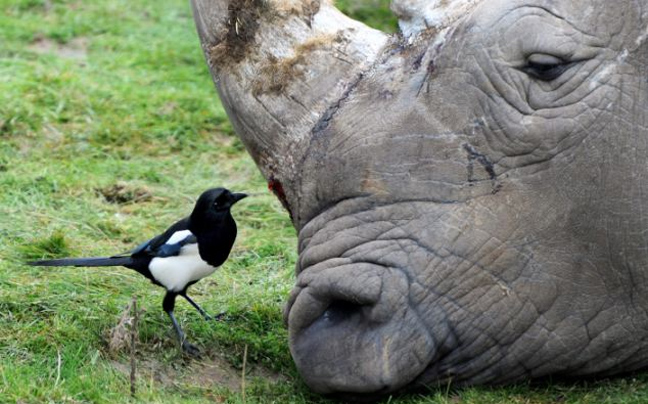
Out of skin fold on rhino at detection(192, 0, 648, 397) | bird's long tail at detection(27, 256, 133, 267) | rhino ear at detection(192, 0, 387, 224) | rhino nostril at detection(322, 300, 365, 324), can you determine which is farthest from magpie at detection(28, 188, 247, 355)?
rhino nostril at detection(322, 300, 365, 324)

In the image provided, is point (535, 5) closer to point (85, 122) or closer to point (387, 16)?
point (85, 122)

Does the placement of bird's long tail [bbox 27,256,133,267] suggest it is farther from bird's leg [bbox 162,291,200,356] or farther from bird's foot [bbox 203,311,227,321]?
bird's foot [bbox 203,311,227,321]

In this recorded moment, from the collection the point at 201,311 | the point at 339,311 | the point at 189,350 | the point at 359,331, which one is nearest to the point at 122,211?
the point at 201,311

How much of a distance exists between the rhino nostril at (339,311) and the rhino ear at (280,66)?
0.41 meters

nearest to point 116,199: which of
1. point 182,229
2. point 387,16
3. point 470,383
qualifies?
point 182,229

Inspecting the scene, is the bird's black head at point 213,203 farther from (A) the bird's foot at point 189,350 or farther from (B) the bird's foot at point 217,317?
(A) the bird's foot at point 189,350

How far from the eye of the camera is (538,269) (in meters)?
4.07

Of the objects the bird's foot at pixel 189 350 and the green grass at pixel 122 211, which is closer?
the green grass at pixel 122 211

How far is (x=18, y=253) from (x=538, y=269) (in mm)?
2622

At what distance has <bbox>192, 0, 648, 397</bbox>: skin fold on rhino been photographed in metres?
4.04

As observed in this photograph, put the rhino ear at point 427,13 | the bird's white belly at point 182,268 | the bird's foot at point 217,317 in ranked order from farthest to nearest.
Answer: the bird's foot at point 217,317
the bird's white belly at point 182,268
the rhino ear at point 427,13

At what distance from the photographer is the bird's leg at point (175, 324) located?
15.8 ft

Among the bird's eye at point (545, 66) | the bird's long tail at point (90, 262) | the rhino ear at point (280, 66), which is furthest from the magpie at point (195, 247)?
the bird's eye at point (545, 66)

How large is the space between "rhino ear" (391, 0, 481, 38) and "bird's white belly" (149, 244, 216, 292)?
1263 millimetres
